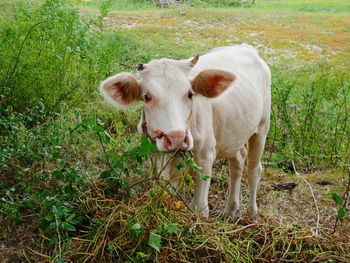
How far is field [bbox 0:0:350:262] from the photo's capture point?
3.61 meters

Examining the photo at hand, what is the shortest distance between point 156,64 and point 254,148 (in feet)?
6.78

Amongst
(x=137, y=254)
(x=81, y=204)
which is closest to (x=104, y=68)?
(x=81, y=204)

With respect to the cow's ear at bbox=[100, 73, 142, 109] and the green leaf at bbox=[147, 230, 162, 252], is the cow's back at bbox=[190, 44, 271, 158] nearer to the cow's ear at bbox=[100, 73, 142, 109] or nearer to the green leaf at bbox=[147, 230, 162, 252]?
the cow's ear at bbox=[100, 73, 142, 109]

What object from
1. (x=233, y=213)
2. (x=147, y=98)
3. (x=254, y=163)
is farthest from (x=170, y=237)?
(x=254, y=163)

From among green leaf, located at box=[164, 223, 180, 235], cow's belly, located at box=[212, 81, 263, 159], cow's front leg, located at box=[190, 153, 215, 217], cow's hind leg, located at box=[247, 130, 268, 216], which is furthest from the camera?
cow's hind leg, located at box=[247, 130, 268, 216]

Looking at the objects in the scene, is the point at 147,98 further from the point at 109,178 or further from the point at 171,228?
the point at 171,228

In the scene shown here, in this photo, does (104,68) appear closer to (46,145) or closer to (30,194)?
(46,145)

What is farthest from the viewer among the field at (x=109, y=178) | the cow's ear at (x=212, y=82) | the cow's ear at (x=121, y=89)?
the cow's ear at (x=212, y=82)

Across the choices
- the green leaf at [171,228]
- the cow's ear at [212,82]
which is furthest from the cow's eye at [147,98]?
the green leaf at [171,228]

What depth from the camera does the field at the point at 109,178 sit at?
3.61 metres

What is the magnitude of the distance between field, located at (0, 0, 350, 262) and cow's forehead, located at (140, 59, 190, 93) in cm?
45

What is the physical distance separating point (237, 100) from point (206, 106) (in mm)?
539

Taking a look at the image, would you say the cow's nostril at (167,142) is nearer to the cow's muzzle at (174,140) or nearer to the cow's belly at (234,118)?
the cow's muzzle at (174,140)

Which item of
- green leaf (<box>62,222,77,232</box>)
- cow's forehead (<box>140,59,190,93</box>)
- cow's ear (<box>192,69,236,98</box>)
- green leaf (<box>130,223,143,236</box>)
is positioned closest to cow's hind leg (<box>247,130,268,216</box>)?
cow's ear (<box>192,69,236,98</box>)
